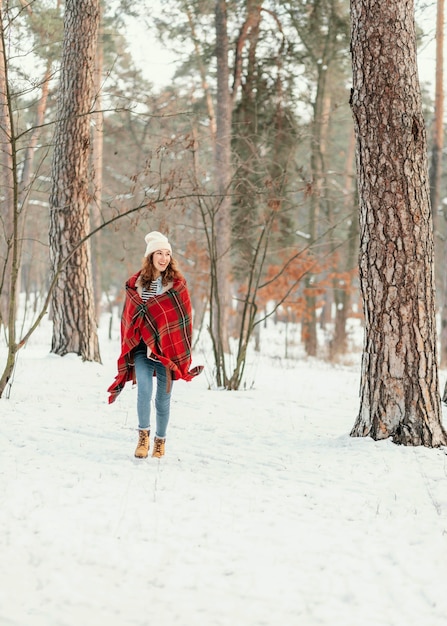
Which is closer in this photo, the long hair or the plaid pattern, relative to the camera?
the plaid pattern

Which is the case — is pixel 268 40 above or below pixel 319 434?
above

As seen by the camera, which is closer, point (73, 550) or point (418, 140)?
point (73, 550)

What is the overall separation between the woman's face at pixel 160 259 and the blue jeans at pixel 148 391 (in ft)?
2.15

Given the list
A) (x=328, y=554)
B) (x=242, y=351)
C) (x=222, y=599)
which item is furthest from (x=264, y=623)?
(x=242, y=351)

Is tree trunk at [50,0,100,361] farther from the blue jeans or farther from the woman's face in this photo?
the blue jeans

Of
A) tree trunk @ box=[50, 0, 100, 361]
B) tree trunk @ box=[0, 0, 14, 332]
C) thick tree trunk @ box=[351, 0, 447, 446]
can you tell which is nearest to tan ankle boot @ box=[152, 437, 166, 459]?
thick tree trunk @ box=[351, 0, 447, 446]

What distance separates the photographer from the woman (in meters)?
4.55

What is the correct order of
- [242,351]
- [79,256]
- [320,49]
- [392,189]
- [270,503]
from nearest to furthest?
[270,503], [392,189], [242,351], [79,256], [320,49]

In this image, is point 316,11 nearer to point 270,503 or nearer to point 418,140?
point 418,140

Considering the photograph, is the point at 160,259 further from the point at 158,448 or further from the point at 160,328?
the point at 158,448

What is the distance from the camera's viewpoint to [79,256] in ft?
28.3

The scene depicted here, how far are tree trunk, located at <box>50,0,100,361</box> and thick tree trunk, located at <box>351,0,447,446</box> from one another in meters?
4.75

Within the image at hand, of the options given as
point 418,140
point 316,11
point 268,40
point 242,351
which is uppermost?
point 316,11

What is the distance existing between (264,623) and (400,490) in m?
1.85
